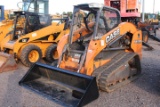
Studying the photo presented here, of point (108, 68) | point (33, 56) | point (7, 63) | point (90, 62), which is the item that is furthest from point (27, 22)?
point (108, 68)

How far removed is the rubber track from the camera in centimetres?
471

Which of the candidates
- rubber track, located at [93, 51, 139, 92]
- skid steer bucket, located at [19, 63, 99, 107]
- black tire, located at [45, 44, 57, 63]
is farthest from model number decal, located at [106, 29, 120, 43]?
black tire, located at [45, 44, 57, 63]

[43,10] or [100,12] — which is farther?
[43,10]

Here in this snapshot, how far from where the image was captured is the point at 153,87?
5.19m

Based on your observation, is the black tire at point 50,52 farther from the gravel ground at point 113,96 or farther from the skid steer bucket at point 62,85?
the skid steer bucket at point 62,85

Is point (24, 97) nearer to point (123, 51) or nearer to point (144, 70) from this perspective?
point (123, 51)

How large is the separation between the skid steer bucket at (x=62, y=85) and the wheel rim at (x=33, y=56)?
236cm

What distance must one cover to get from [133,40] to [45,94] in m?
2.83

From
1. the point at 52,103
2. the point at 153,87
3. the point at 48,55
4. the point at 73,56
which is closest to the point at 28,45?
the point at 48,55

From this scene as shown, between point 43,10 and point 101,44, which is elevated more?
point 43,10

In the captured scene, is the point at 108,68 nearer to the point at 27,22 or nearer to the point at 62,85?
the point at 62,85

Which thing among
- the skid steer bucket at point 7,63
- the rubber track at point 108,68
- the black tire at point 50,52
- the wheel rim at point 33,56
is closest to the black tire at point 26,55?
the wheel rim at point 33,56

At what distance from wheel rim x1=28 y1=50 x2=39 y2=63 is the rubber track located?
324 centimetres

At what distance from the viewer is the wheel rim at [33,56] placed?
25.2 feet
